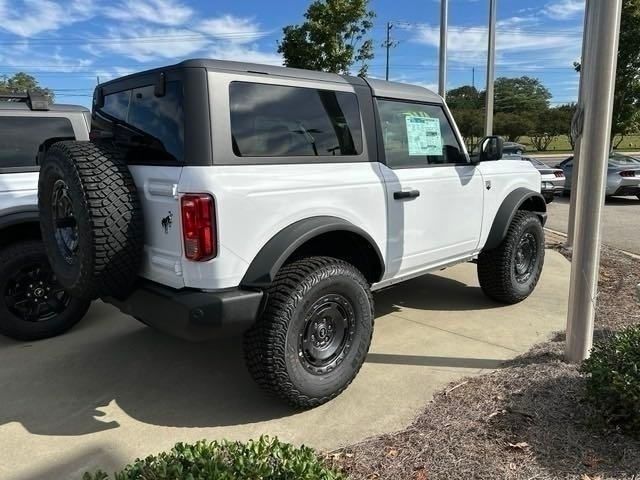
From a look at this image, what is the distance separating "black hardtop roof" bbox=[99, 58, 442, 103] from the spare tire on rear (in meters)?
0.64

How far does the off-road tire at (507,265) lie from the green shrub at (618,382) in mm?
1884

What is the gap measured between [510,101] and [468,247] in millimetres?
85677

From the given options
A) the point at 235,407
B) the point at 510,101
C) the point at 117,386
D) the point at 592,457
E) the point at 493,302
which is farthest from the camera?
the point at 510,101

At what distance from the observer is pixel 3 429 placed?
3037 mm

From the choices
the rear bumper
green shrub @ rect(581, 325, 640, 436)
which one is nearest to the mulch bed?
green shrub @ rect(581, 325, 640, 436)

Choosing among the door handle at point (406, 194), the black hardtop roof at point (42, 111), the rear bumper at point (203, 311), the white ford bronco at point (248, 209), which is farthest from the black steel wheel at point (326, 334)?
the black hardtop roof at point (42, 111)

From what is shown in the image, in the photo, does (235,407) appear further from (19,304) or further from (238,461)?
(19,304)

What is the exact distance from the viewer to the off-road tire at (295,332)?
113 inches

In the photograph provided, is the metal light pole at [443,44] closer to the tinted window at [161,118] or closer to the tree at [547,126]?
the tinted window at [161,118]

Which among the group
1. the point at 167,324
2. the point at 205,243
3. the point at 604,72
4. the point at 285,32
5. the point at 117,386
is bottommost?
the point at 117,386

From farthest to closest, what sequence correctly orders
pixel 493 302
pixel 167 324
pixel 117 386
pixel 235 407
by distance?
pixel 493 302 → pixel 117 386 → pixel 235 407 → pixel 167 324

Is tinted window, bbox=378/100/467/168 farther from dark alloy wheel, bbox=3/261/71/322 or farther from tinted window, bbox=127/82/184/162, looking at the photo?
dark alloy wheel, bbox=3/261/71/322

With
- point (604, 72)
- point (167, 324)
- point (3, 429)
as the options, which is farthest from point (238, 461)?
point (604, 72)

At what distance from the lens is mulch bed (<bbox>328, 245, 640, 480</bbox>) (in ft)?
8.26
